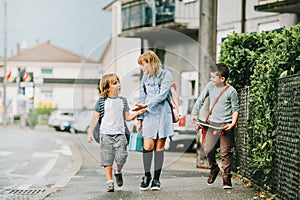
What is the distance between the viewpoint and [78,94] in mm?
10500

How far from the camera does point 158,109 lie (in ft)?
30.8

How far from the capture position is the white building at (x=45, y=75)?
66213 mm

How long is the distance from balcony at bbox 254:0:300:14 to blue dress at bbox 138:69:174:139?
468 inches

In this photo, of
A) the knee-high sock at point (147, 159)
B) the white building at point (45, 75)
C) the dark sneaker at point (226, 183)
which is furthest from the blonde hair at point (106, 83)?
the white building at point (45, 75)

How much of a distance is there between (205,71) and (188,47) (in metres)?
13.7

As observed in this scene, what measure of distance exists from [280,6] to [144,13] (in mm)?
14709

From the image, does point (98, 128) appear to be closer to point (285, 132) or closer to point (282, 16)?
point (285, 132)

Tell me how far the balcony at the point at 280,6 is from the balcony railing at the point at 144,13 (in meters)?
10.5

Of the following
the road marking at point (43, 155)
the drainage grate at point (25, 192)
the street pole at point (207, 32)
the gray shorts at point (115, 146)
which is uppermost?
the street pole at point (207, 32)

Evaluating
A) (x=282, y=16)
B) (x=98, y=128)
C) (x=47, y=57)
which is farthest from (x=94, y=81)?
(x=47, y=57)

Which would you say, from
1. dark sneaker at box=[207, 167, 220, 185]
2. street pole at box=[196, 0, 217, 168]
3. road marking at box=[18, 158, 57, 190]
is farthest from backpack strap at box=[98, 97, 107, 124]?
street pole at box=[196, 0, 217, 168]

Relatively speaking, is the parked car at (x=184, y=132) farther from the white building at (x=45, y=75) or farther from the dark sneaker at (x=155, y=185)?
the white building at (x=45, y=75)

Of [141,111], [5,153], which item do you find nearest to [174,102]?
[141,111]

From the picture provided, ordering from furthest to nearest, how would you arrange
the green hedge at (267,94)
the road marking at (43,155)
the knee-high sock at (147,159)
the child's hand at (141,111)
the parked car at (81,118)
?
the road marking at (43,155) → the parked car at (81,118) → the knee-high sock at (147,159) → the child's hand at (141,111) → the green hedge at (267,94)
